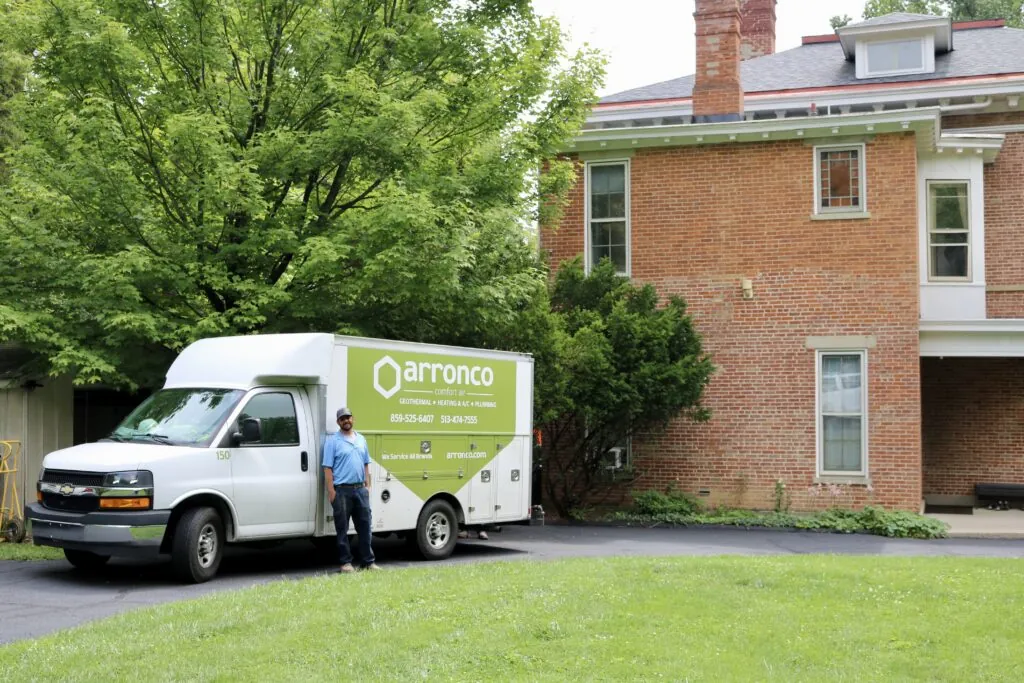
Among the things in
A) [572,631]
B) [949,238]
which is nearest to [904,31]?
[949,238]

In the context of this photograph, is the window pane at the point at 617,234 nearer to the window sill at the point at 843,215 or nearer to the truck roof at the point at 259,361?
the window sill at the point at 843,215

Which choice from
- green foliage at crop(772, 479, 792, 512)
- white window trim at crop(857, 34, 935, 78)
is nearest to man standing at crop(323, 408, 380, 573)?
green foliage at crop(772, 479, 792, 512)

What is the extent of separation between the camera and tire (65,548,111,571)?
1182 cm

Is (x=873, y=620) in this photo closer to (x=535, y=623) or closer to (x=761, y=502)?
(x=535, y=623)

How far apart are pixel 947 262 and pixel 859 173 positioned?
256 centimetres

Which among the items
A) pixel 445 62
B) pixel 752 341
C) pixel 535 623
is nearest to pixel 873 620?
pixel 535 623

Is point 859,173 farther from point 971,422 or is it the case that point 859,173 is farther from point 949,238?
point 971,422

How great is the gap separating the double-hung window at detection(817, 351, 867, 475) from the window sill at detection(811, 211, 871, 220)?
2.23 meters

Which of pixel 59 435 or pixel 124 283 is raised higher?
pixel 124 283

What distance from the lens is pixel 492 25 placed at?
1563 centimetres

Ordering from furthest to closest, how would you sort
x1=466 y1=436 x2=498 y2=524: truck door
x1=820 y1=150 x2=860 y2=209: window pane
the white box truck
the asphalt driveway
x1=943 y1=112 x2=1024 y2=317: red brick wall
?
x1=943 y1=112 x2=1024 y2=317: red brick wall
x1=820 y1=150 x2=860 y2=209: window pane
x1=466 y1=436 x2=498 y2=524: truck door
the white box truck
the asphalt driveway

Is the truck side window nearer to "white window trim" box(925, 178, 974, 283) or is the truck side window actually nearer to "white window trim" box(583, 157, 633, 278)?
"white window trim" box(583, 157, 633, 278)

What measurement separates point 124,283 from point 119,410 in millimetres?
4763

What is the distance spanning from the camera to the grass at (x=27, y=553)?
1300 cm
